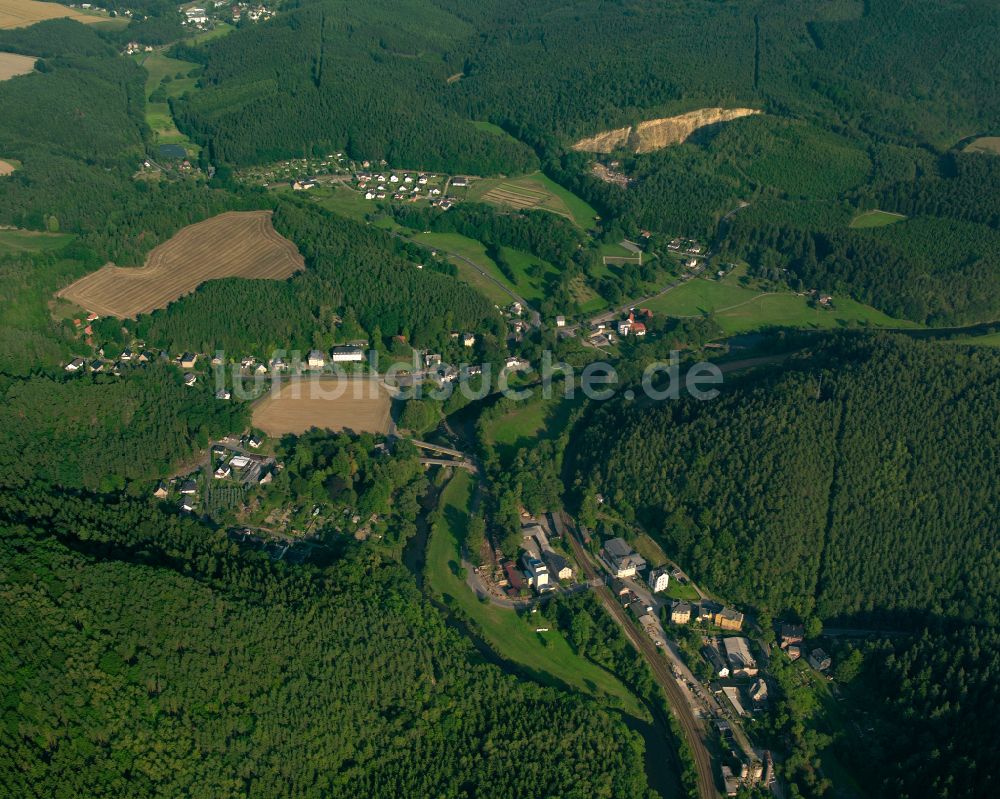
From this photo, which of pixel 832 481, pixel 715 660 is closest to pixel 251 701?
pixel 715 660

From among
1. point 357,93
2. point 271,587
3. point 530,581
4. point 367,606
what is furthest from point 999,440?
point 357,93

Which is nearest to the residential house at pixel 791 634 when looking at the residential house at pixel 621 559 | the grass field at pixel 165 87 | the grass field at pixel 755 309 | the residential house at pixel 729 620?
the residential house at pixel 729 620

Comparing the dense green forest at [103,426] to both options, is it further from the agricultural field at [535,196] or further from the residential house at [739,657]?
the agricultural field at [535,196]

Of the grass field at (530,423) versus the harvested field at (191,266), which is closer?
the grass field at (530,423)

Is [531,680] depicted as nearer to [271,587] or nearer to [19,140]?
[271,587]

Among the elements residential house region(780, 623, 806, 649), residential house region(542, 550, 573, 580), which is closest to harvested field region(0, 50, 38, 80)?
residential house region(542, 550, 573, 580)

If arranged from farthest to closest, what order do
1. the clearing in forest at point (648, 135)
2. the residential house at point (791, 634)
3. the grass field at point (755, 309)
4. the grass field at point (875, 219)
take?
1. the clearing in forest at point (648, 135)
2. the grass field at point (875, 219)
3. the grass field at point (755, 309)
4. the residential house at point (791, 634)
